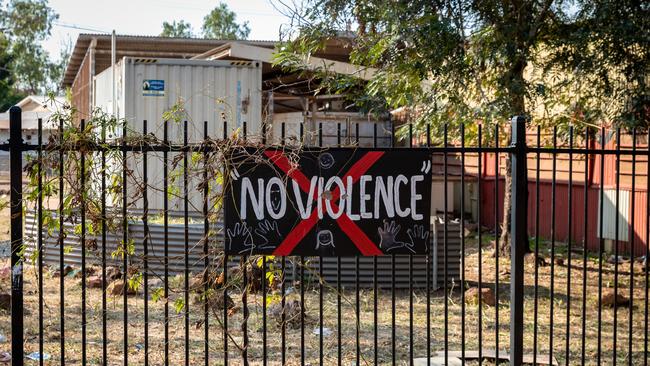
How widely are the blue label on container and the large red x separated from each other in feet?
25.6

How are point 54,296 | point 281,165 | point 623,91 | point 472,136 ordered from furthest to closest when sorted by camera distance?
point 472,136 → point 623,91 → point 54,296 → point 281,165

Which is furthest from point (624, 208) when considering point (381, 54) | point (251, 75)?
point (251, 75)

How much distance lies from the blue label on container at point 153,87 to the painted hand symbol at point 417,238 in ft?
26.3

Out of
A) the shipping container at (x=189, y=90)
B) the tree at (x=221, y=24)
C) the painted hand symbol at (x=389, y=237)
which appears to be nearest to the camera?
the painted hand symbol at (x=389, y=237)

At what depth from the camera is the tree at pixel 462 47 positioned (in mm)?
11055

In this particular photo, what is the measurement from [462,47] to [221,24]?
7440 cm

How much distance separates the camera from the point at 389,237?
553 cm

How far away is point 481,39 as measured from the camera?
11375 mm

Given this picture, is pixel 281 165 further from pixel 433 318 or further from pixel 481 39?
pixel 481 39

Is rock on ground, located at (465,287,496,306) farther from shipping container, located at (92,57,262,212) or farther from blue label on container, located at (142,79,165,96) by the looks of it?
blue label on container, located at (142,79,165,96)

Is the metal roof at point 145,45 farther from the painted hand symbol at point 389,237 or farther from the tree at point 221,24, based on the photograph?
the tree at point 221,24

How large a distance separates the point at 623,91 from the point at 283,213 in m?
7.38

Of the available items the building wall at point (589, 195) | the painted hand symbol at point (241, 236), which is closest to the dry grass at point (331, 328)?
the painted hand symbol at point (241, 236)

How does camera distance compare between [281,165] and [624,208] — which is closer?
[281,165]
